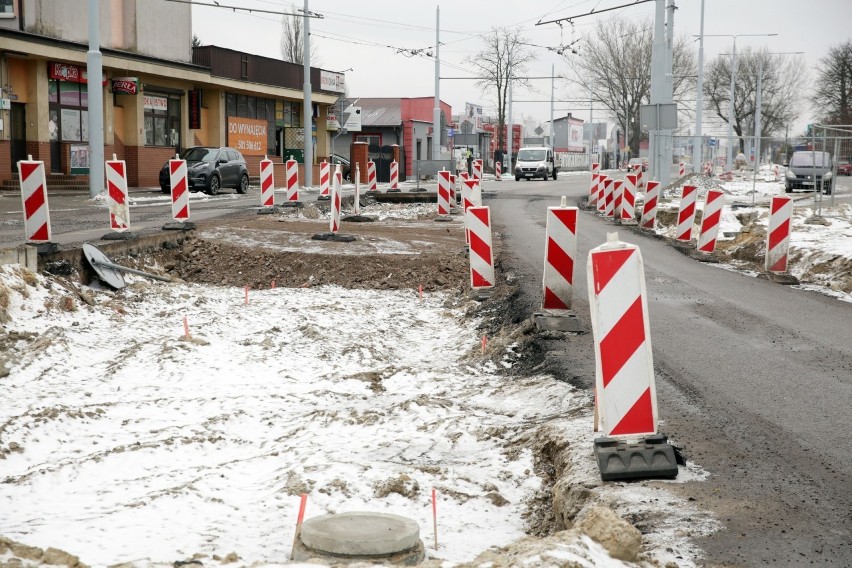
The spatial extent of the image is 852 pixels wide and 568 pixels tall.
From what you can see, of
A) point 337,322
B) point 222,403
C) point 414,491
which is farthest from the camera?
point 337,322

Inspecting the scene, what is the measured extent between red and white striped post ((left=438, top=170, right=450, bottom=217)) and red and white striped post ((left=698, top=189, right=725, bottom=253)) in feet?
30.1

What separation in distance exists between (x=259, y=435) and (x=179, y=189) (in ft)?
35.3

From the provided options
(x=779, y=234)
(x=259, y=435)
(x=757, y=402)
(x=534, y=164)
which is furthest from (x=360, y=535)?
(x=534, y=164)

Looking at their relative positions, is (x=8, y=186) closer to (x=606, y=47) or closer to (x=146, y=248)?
(x=146, y=248)

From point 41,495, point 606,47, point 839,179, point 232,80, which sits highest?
point 606,47

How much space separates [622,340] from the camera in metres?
5.25

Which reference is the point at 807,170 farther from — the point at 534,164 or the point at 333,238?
the point at 534,164

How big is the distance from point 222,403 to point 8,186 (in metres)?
27.0

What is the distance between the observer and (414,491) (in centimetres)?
543

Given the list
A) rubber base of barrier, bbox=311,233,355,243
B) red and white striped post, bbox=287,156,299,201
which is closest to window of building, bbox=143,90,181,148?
red and white striped post, bbox=287,156,299,201

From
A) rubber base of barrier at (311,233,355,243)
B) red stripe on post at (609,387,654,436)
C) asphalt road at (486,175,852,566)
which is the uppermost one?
rubber base of barrier at (311,233,355,243)

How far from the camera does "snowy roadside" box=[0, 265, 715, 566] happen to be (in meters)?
4.80

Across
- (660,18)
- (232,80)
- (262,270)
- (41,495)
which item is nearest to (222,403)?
(41,495)

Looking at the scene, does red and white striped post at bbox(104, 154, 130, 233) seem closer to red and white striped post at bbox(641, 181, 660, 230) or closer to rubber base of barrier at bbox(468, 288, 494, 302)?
rubber base of barrier at bbox(468, 288, 494, 302)
